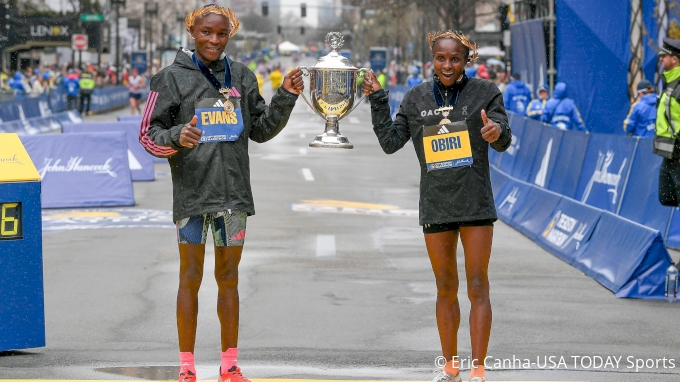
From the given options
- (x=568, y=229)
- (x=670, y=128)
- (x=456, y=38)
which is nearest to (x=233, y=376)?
(x=456, y=38)

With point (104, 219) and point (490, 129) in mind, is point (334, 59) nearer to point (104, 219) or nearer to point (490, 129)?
point (490, 129)

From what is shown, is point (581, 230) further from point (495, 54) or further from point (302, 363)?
point (495, 54)

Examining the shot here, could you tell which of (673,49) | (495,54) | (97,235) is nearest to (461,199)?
(673,49)

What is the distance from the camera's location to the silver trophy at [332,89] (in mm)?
6266

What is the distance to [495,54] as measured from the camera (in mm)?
68562

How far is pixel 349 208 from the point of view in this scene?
16234mm

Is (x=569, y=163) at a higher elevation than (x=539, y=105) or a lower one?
lower

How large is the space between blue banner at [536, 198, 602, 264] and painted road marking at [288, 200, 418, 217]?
9.53 feet

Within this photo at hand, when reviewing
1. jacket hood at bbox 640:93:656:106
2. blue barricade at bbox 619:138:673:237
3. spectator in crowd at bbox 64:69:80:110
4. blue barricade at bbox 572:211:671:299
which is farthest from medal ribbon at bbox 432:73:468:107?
spectator in crowd at bbox 64:69:80:110

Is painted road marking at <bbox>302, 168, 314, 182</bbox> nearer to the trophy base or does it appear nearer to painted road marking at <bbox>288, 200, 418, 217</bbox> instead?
painted road marking at <bbox>288, 200, 418, 217</bbox>

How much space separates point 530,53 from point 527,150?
10.8 metres

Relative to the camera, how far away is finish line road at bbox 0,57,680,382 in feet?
22.2

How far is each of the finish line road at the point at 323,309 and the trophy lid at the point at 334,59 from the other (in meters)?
1.75

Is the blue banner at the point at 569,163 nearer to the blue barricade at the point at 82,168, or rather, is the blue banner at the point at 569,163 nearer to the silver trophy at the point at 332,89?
the blue barricade at the point at 82,168
